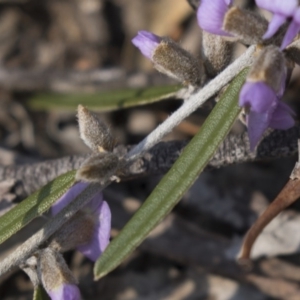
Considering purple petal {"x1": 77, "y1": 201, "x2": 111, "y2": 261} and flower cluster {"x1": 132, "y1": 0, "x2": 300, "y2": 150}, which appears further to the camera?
purple petal {"x1": 77, "y1": 201, "x2": 111, "y2": 261}

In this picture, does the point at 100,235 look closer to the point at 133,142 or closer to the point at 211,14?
the point at 211,14

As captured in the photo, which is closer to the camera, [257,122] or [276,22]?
[276,22]

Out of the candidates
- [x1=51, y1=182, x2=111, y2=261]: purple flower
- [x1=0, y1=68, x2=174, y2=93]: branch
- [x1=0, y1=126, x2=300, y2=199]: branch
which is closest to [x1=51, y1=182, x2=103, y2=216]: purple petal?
[x1=51, y1=182, x2=111, y2=261]: purple flower

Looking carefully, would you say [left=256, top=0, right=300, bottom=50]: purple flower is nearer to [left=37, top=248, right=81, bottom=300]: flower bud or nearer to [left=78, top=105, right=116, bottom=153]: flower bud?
[left=78, top=105, right=116, bottom=153]: flower bud

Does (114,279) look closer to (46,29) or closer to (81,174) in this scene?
(81,174)

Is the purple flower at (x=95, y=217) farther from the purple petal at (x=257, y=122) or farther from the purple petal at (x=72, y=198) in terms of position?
the purple petal at (x=257, y=122)

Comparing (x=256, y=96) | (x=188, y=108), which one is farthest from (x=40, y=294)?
(x=256, y=96)

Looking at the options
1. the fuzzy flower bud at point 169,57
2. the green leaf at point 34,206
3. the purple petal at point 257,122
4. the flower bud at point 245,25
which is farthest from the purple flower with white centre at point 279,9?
the green leaf at point 34,206
